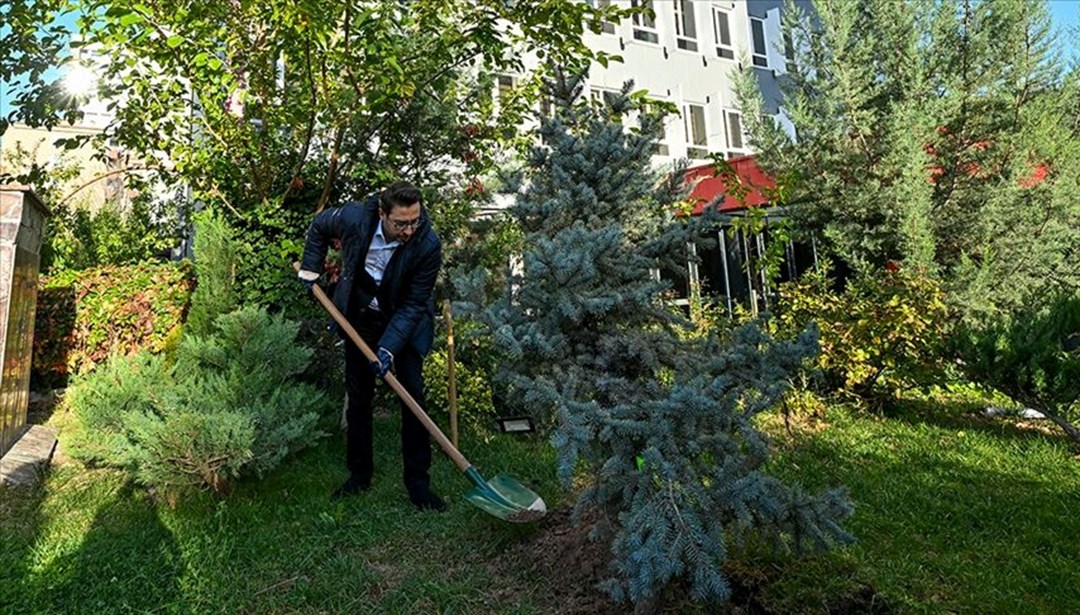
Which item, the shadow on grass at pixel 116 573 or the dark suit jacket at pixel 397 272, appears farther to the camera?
the dark suit jacket at pixel 397 272

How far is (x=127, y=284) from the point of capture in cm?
700

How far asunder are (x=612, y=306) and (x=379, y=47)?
8.74 ft

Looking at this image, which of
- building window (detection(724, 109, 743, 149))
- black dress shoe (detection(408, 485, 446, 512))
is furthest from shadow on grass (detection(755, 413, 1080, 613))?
building window (detection(724, 109, 743, 149))

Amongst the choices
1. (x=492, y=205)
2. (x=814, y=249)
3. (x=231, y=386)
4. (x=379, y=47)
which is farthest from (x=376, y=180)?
(x=814, y=249)

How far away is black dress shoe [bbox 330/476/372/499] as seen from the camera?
3817 millimetres

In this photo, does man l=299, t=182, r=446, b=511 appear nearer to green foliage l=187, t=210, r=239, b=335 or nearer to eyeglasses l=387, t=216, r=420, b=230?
eyeglasses l=387, t=216, r=420, b=230

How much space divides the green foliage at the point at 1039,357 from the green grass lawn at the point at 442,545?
1.74 ft

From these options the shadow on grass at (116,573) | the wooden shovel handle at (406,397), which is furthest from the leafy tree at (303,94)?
the shadow on grass at (116,573)

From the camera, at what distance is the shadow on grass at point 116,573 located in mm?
2666

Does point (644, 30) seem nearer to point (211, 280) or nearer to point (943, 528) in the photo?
point (211, 280)

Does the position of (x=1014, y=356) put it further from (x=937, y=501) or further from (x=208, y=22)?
(x=208, y=22)

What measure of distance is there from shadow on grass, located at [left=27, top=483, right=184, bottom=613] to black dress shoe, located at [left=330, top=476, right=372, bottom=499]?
893mm

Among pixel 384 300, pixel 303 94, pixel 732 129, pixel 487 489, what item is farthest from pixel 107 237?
pixel 732 129

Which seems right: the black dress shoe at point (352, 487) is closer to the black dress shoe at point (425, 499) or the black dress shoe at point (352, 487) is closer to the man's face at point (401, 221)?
the black dress shoe at point (425, 499)
